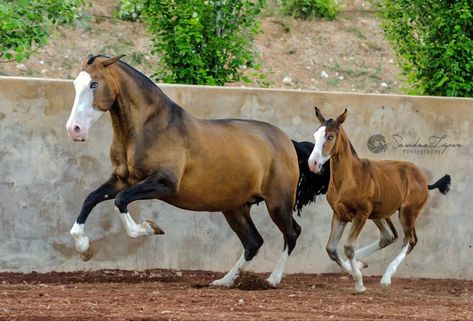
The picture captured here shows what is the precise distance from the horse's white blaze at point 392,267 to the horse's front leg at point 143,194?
264 cm

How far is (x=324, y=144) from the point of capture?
351 inches

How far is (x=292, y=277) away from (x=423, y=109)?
245 cm

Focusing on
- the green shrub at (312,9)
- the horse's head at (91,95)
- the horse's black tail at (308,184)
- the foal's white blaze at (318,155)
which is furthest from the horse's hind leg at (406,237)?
the green shrub at (312,9)

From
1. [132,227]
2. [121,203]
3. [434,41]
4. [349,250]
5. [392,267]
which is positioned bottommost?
[392,267]

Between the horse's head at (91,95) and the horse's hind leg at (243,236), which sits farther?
the horse's hind leg at (243,236)

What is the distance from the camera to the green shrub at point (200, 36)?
37.6ft

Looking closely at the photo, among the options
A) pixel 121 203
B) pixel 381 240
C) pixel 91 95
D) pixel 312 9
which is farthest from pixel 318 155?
pixel 312 9

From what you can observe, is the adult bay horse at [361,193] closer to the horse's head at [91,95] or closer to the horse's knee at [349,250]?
the horse's knee at [349,250]

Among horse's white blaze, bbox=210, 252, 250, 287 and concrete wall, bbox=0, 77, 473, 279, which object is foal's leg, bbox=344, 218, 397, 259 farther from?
horse's white blaze, bbox=210, 252, 250, 287

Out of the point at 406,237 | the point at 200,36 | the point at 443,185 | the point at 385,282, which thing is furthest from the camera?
the point at 200,36

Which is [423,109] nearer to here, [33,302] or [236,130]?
[236,130]

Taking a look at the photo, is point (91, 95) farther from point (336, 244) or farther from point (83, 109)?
point (336, 244)

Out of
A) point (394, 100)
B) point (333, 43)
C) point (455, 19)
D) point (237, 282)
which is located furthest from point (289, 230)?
point (333, 43)

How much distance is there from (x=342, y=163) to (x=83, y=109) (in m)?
2.57
